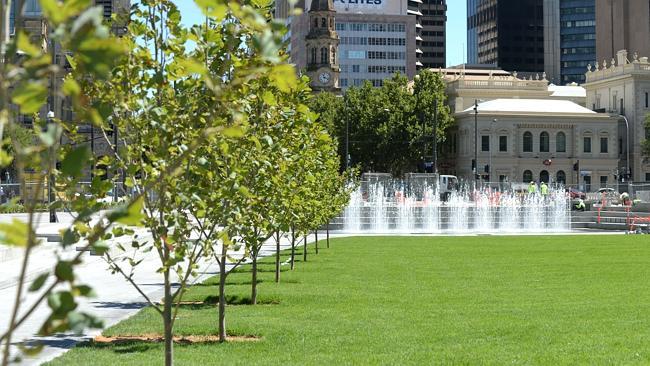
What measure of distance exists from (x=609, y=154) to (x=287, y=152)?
101m

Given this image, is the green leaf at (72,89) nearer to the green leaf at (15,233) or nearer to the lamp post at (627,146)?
the green leaf at (15,233)

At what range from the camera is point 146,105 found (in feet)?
26.9

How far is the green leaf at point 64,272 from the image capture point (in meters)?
2.71

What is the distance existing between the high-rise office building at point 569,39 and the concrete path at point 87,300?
175m

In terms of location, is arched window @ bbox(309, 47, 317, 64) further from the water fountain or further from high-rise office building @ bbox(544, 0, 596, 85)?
high-rise office building @ bbox(544, 0, 596, 85)

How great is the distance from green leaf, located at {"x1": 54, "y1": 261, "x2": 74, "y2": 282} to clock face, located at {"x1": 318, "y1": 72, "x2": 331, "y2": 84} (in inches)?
5044

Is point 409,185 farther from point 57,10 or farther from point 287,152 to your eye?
point 57,10

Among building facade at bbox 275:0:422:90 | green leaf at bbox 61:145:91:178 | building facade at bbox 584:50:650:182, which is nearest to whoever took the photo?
green leaf at bbox 61:145:91:178

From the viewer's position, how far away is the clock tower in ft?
419

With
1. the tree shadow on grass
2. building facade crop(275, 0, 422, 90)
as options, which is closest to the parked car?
the tree shadow on grass

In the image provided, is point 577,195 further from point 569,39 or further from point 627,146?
point 569,39

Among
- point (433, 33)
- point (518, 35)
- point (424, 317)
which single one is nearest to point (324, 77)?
point (433, 33)

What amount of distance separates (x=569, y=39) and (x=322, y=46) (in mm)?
81627

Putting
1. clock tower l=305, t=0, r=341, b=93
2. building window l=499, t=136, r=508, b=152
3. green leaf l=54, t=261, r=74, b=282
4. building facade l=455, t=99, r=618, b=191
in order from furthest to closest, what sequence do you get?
clock tower l=305, t=0, r=341, b=93 < building window l=499, t=136, r=508, b=152 < building facade l=455, t=99, r=618, b=191 < green leaf l=54, t=261, r=74, b=282
